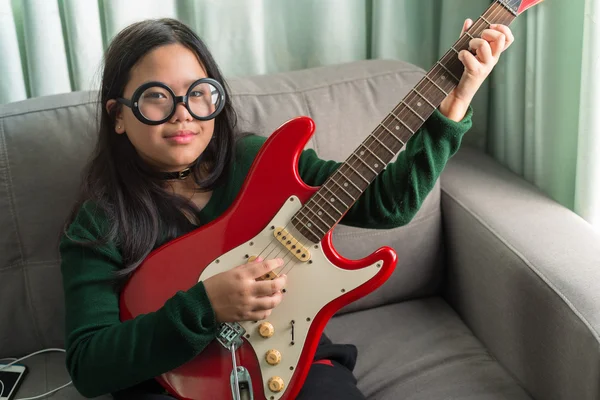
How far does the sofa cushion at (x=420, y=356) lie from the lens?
1.29m

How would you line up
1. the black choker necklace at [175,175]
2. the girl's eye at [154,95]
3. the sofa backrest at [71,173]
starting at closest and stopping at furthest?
1. the girl's eye at [154,95]
2. the black choker necklace at [175,175]
3. the sofa backrest at [71,173]

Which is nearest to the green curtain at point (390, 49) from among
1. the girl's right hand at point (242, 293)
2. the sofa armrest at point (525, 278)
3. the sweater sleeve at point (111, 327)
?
the sofa armrest at point (525, 278)

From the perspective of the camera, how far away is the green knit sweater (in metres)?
1.06

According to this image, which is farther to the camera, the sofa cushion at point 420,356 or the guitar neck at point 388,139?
the sofa cushion at point 420,356

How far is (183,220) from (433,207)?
60 centimetres

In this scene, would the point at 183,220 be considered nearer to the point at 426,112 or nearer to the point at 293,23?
the point at 426,112

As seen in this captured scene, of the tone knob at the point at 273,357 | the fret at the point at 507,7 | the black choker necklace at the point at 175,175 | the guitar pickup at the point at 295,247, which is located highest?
the fret at the point at 507,7

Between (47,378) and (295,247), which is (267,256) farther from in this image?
(47,378)

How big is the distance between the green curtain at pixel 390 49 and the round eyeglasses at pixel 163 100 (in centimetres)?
45

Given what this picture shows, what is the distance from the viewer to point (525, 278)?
1.27 metres

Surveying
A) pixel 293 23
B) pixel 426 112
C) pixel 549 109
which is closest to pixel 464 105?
pixel 426 112

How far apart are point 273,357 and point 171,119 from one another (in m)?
0.43

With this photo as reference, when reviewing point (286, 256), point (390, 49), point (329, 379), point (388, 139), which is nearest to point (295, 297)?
point (286, 256)

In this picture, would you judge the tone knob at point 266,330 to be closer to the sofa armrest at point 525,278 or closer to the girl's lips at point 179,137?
the girl's lips at point 179,137
